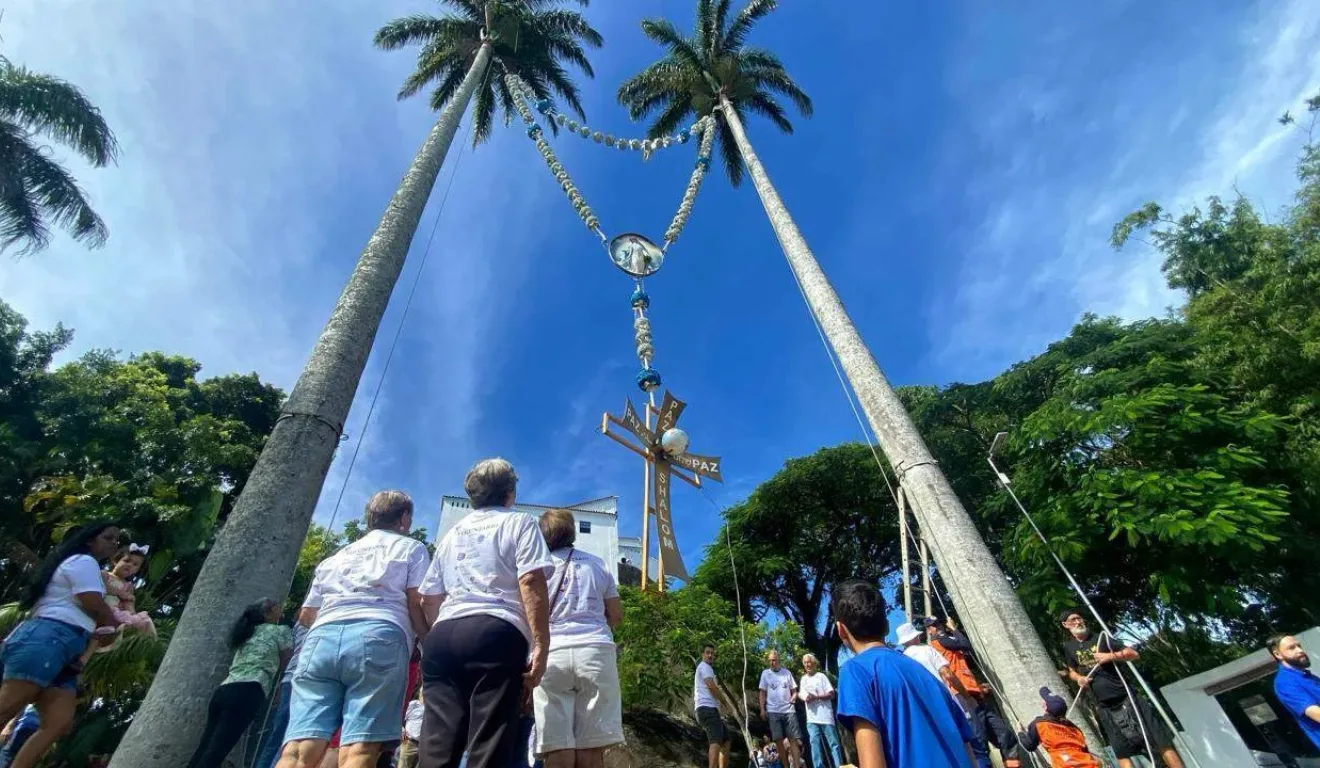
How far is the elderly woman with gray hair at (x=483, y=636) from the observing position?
239 cm

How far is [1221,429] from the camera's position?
10.7 meters

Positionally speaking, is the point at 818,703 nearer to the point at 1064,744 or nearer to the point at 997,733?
the point at 997,733

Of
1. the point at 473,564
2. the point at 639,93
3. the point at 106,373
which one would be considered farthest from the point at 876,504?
the point at 106,373

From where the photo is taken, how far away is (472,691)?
2.49 meters

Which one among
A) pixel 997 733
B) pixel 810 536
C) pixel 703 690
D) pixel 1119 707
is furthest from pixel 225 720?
pixel 810 536

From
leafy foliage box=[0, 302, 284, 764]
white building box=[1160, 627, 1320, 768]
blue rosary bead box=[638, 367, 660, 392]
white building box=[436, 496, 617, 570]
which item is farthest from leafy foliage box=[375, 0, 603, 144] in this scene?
white building box=[436, 496, 617, 570]

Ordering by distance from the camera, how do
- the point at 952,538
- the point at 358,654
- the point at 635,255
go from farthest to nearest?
1. the point at 635,255
2. the point at 952,538
3. the point at 358,654

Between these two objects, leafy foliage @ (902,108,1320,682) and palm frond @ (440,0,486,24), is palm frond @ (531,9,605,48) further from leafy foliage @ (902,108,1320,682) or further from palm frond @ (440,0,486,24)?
leafy foliage @ (902,108,1320,682)

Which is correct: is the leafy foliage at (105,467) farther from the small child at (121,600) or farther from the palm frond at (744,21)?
the palm frond at (744,21)

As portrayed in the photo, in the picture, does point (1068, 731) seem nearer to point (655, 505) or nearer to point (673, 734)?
point (673, 734)

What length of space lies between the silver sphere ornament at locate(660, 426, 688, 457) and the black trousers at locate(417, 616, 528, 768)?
30.9ft

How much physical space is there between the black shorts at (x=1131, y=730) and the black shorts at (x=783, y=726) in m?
3.41

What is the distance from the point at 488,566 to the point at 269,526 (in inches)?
92.6

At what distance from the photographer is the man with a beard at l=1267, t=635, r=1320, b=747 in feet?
14.2
